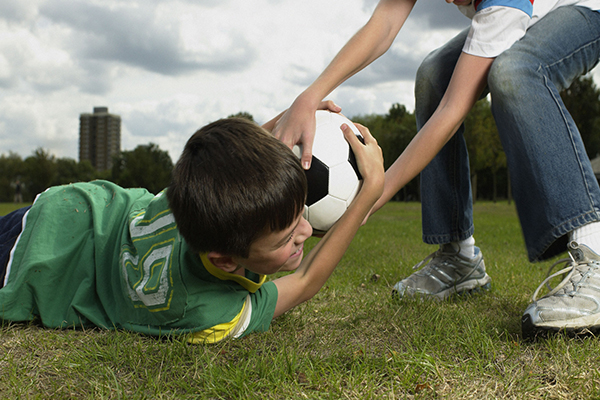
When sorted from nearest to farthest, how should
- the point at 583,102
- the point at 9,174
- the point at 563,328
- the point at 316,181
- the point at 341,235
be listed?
the point at 563,328, the point at 316,181, the point at 341,235, the point at 583,102, the point at 9,174

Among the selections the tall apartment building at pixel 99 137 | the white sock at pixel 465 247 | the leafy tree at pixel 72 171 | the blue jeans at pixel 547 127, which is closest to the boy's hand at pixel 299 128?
the blue jeans at pixel 547 127

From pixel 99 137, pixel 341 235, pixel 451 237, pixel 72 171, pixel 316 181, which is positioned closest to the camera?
pixel 316 181

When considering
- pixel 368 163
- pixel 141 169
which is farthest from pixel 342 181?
pixel 141 169

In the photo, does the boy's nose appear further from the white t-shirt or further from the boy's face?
the white t-shirt

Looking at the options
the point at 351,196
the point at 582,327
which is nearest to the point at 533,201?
the point at 582,327

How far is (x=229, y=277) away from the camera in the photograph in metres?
1.99

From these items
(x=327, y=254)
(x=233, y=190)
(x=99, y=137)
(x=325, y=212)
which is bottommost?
(x=327, y=254)

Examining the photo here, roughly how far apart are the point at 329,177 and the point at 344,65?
2.56 feet

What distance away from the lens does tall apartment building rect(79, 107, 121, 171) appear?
12288cm

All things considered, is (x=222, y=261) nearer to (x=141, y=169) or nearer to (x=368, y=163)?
(x=368, y=163)

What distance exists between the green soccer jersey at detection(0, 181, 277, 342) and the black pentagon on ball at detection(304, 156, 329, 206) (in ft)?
1.63

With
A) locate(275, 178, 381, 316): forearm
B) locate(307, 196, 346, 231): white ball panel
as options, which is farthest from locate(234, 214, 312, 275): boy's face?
locate(275, 178, 381, 316): forearm

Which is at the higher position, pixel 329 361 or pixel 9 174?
pixel 329 361

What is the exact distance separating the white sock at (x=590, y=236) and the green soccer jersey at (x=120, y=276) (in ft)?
4.98
